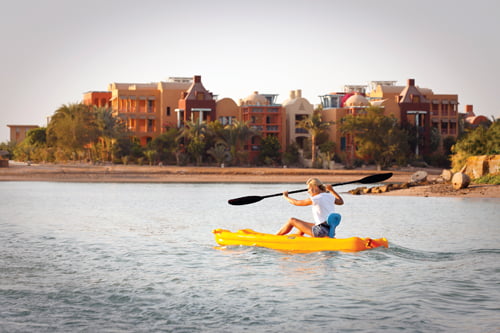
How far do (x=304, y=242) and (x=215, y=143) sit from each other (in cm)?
4663

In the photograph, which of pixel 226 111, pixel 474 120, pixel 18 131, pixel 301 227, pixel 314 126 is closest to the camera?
pixel 301 227

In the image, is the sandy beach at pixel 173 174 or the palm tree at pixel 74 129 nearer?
the sandy beach at pixel 173 174

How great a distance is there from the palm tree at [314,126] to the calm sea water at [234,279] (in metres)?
36.5

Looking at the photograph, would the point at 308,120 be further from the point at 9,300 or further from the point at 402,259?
the point at 9,300

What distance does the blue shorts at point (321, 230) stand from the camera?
14781 mm

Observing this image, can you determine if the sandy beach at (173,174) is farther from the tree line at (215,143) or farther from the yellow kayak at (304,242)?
the yellow kayak at (304,242)

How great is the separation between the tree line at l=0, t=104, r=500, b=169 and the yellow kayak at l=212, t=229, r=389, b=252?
4356 centimetres

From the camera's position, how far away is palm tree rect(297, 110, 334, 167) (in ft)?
201

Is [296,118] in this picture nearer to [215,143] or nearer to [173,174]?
[215,143]

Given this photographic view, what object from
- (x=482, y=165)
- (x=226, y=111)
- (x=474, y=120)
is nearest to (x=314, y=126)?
(x=226, y=111)

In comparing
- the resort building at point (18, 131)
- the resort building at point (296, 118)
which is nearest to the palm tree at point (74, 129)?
the resort building at point (296, 118)

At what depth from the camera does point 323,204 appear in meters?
14.5

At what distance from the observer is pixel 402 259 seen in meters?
15.0

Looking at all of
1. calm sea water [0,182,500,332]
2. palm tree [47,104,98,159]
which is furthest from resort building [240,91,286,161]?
calm sea water [0,182,500,332]
